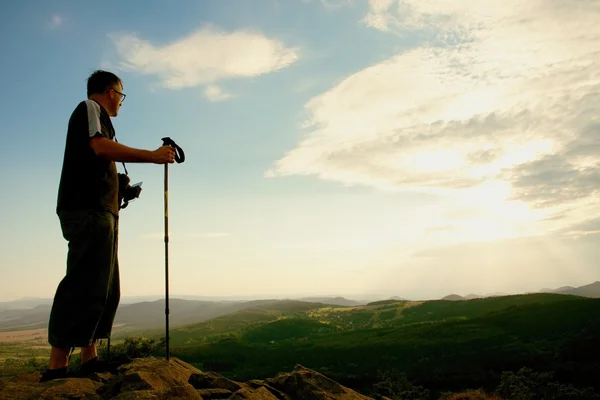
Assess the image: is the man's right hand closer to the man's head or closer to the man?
the man

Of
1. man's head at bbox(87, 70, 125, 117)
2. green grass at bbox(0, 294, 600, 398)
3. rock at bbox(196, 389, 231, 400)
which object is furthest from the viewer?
green grass at bbox(0, 294, 600, 398)

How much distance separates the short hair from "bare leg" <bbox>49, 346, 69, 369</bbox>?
420cm

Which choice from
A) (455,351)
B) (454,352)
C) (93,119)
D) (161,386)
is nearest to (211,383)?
(161,386)

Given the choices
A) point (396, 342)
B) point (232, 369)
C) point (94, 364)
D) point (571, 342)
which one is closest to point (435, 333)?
point (396, 342)

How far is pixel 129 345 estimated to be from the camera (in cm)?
4053

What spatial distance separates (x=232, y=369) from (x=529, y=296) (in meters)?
86.8

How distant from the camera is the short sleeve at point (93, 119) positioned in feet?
20.0

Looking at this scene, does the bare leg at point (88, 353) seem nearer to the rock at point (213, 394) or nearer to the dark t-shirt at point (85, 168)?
the rock at point (213, 394)

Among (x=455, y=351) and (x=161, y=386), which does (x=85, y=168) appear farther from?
(x=455, y=351)

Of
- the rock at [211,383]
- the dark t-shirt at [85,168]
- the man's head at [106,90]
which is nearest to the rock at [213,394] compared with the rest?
the rock at [211,383]

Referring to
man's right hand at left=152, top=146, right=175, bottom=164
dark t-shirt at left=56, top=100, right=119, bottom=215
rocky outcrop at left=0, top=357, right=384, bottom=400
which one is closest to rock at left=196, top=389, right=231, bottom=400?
rocky outcrop at left=0, top=357, right=384, bottom=400

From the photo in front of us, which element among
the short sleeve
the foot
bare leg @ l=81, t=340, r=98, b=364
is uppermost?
the short sleeve

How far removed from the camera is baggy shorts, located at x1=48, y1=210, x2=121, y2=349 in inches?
229

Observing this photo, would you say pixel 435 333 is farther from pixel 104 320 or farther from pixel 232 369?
pixel 104 320
